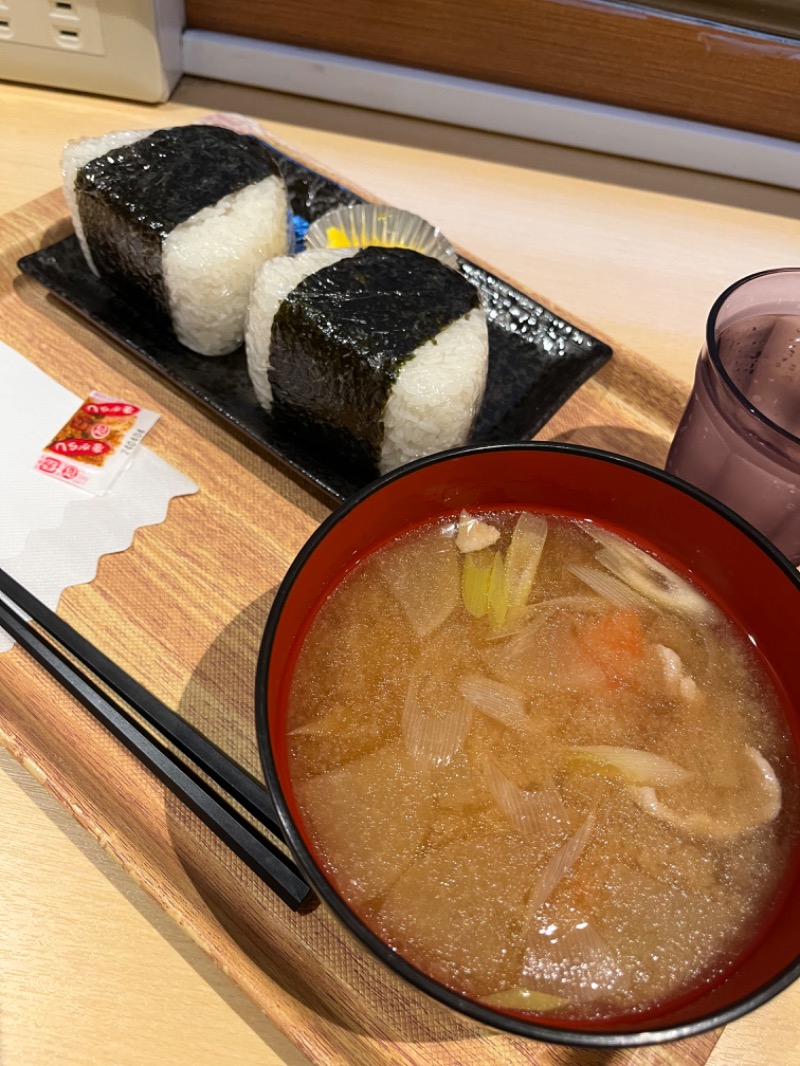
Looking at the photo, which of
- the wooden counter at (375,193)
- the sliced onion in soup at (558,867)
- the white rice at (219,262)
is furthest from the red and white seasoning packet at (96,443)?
the sliced onion in soup at (558,867)

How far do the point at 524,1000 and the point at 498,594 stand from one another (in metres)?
0.40

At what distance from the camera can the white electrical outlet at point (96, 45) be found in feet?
5.22

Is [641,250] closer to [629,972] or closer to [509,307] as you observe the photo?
[509,307]

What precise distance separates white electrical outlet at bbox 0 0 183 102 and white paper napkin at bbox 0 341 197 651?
0.84 meters

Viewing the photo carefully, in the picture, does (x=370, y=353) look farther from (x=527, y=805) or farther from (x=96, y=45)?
(x=96, y=45)

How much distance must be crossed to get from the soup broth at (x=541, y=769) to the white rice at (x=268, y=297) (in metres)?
0.43

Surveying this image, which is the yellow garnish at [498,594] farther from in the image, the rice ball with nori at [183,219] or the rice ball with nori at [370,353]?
the rice ball with nori at [183,219]

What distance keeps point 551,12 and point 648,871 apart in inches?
60.4

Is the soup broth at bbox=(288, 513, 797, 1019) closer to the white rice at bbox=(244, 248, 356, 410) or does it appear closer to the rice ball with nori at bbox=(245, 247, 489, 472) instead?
the rice ball with nori at bbox=(245, 247, 489, 472)

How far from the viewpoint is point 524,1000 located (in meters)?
0.68

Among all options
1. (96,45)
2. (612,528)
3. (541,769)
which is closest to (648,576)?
(612,528)

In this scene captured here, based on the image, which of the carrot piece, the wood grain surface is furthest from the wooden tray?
the wood grain surface

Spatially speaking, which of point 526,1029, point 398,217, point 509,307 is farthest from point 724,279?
point 526,1029

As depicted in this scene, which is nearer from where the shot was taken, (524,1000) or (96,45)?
(524,1000)
